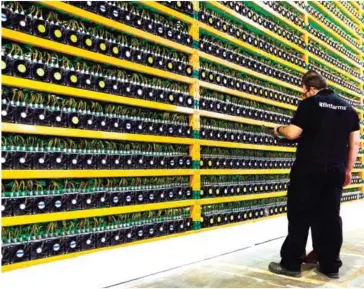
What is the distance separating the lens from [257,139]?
6.40m

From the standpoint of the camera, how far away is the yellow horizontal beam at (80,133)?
3.47 m

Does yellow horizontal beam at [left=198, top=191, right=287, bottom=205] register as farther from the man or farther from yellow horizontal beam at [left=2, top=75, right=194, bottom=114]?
the man

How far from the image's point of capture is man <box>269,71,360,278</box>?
3512mm

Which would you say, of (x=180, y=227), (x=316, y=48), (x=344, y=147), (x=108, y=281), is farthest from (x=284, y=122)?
(x=108, y=281)

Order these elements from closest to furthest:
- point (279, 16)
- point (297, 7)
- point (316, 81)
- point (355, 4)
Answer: point (316, 81), point (279, 16), point (297, 7), point (355, 4)

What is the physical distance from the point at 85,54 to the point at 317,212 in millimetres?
2407

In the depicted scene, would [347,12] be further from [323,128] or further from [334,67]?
[323,128]

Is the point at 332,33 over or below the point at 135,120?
over

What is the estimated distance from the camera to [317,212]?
3594mm

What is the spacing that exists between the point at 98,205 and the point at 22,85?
50.6 inches

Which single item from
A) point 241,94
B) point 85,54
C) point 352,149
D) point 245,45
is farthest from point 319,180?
point 245,45

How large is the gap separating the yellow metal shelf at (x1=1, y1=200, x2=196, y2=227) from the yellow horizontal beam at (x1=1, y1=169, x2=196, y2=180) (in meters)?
0.31

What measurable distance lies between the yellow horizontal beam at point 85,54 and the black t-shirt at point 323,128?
1.75 metres

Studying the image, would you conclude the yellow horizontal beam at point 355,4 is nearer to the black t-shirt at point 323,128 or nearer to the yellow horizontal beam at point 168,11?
the yellow horizontal beam at point 168,11
